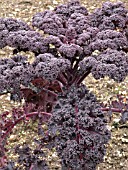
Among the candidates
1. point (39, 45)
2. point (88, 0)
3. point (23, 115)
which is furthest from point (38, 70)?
point (88, 0)

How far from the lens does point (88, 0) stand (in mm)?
4938

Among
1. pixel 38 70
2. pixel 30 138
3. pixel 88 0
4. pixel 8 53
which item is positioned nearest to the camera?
pixel 38 70

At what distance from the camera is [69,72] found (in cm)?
231

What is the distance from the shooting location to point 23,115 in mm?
2285

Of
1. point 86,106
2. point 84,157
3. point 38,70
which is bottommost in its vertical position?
point 84,157

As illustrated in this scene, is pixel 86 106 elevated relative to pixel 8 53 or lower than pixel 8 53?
elevated

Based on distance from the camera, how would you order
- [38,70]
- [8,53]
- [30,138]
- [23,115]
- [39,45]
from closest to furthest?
[38,70], [39,45], [23,115], [30,138], [8,53]

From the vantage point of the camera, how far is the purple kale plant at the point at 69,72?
1.82 m

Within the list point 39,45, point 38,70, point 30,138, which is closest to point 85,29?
point 39,45

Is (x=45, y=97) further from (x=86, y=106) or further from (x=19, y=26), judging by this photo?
(x=86, y=106)

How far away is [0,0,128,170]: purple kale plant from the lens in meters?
1.82

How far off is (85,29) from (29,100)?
1.89 ft

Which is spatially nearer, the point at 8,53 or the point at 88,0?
the point at 8,53

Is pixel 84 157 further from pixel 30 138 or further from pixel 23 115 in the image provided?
pixel 30 138
